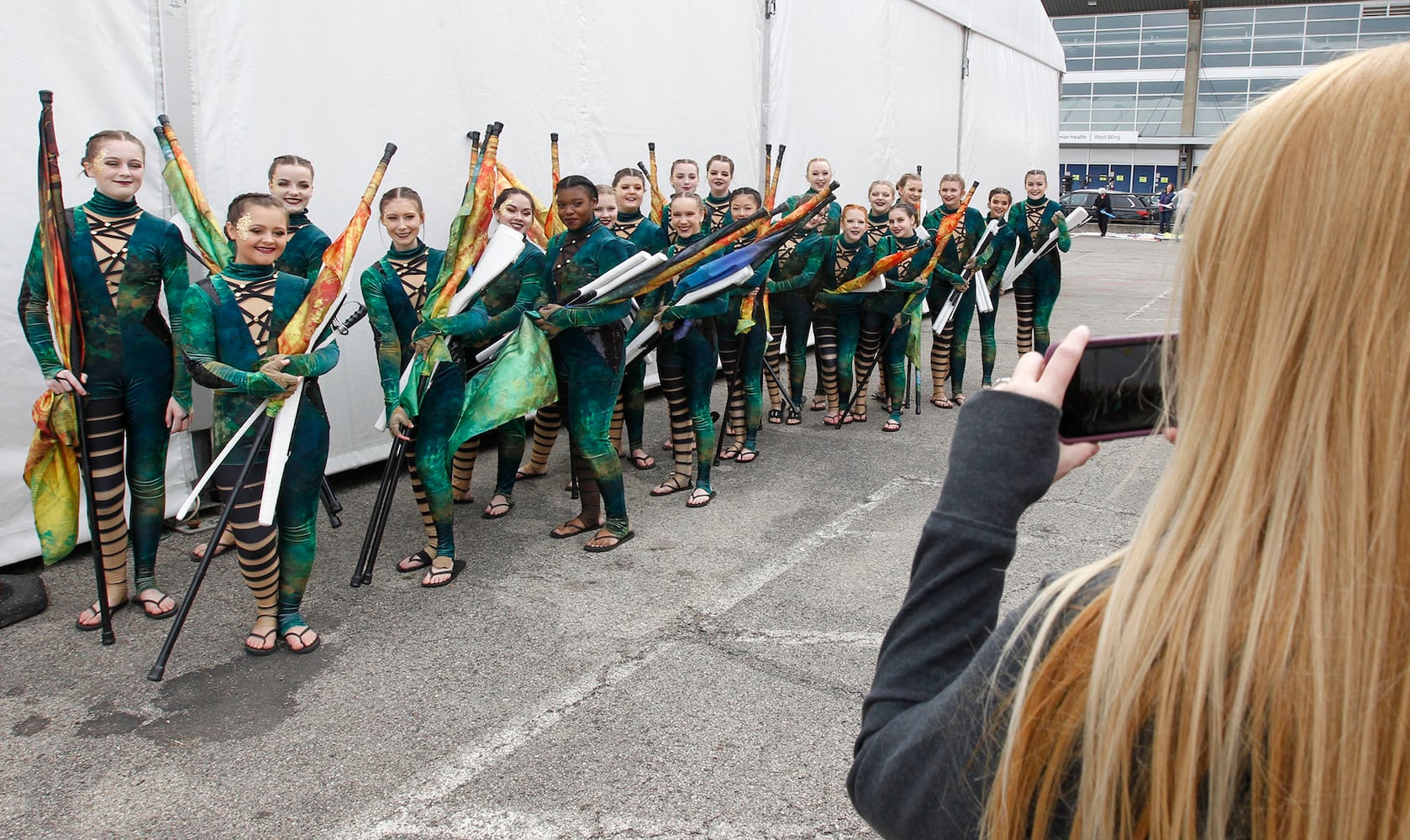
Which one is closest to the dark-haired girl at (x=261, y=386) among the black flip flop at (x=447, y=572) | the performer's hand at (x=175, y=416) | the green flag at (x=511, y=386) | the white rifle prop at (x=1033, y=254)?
the performer's hand at (x=175, y=416)

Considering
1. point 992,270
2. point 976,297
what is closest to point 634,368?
point 976,297

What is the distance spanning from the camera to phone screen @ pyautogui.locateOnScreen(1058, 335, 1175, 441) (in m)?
0.99

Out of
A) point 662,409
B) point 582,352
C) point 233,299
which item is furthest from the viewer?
point 662,409

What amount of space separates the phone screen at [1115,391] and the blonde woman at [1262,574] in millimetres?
166

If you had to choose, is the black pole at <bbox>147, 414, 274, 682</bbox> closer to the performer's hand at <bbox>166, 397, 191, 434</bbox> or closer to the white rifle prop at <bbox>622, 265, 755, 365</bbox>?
the performer's hand at <bbox>166, 397, 191, 434</bbox>

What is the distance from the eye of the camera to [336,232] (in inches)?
237

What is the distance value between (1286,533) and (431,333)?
4.21m

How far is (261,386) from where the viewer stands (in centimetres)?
379

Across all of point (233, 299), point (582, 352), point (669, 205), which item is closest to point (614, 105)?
point (669, 205)

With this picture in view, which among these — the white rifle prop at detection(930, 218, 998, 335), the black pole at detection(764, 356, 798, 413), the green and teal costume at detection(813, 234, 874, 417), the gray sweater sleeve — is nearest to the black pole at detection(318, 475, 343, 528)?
the black pole at detection(764, 356, 798, 413)

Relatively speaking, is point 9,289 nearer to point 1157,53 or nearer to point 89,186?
point 89,186

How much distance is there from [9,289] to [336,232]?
1.73 meters

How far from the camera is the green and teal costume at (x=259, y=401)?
150 inches

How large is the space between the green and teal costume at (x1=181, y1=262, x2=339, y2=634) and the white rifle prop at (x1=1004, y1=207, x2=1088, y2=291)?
6.42 m
